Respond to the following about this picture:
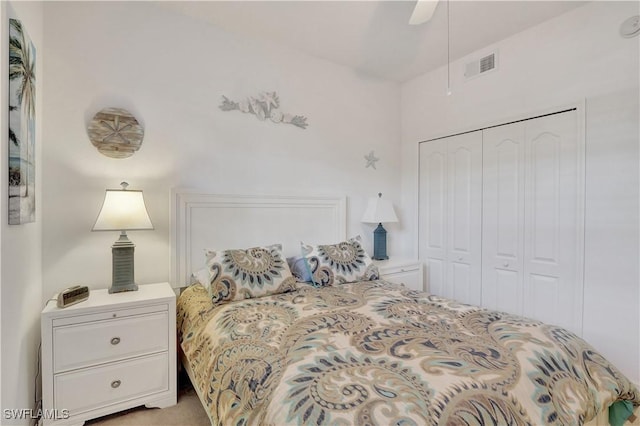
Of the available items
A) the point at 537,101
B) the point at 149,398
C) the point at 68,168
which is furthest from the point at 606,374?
the point at 68,168

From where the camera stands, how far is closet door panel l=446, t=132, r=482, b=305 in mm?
2930

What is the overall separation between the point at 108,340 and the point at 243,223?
3.96 feet

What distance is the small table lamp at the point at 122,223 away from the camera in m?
1.88

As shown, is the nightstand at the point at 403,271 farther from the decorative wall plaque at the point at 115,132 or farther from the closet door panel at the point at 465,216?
the decorative wall plaque at the point at 115,132

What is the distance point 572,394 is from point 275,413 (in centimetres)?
111

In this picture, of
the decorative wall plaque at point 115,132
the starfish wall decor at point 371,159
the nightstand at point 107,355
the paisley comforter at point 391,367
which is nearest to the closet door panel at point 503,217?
the starfish wall decor at point 371,159

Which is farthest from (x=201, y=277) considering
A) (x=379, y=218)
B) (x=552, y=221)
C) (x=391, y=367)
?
(x=552, y=221)

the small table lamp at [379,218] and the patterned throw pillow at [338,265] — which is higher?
the small table lamp at [379,218]

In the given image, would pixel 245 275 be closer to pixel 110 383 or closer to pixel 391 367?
pixel 110 383

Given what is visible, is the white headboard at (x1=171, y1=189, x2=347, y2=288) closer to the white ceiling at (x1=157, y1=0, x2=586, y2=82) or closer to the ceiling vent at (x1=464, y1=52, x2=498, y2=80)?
the white ceiling at (x1=157, y1=0, x2=586, y2=82)

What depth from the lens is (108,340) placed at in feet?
5.70

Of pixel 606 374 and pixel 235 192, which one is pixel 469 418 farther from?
pixel 235 192

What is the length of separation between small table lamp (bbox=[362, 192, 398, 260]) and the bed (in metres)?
0.87

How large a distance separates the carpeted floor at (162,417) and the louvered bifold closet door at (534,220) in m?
2.51
